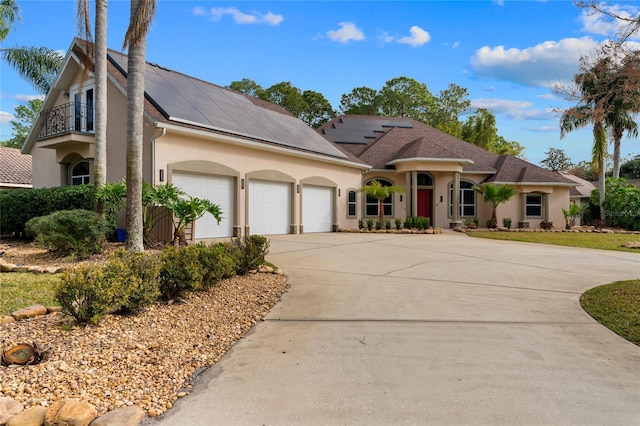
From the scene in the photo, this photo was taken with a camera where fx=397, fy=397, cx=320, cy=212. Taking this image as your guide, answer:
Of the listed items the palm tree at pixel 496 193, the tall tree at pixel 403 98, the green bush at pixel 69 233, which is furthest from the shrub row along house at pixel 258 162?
the tall tree at pixel 403 98

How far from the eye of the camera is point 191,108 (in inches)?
589

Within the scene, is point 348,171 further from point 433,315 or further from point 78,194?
point 433,315

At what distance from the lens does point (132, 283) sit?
185 inches

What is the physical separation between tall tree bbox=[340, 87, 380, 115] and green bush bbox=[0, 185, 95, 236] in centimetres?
3728

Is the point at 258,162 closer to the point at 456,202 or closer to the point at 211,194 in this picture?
the point at 211,194

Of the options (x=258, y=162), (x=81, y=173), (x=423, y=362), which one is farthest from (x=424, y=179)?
(x=423, y=362)

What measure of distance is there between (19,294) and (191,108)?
10389mm

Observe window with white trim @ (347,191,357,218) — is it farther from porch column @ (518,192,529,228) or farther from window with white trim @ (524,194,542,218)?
window with white trim @ (524,194,542,218)

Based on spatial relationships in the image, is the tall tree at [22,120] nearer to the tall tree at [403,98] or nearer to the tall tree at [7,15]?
the tall tree at [7,15]

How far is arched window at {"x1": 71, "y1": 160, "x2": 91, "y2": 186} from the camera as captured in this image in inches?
624

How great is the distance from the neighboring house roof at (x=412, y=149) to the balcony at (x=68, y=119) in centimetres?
1384

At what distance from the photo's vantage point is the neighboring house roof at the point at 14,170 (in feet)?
73.3

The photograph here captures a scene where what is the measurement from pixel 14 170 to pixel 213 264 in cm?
2418

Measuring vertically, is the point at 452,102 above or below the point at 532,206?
above
